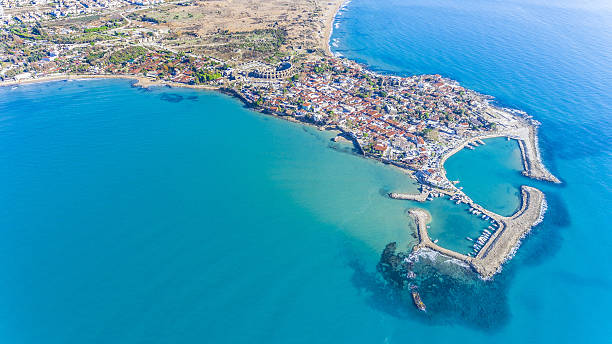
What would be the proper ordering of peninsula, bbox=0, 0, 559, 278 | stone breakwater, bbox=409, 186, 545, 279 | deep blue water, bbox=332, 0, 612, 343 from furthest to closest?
1. peninsula, bbox=0, 0, 559, 278
2. stone breakwater, bbox=409, 186, 545, 279
3. deep blue water, bbox=332, 0, 612, 343

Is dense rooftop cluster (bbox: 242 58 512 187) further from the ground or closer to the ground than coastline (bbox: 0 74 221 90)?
further from the ground

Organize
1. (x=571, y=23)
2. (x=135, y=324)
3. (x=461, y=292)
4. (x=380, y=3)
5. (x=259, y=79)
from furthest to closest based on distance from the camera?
1. (x=380, y=3)
2. (x=571, y=23)
3. (x=259, y=79)
4. (x=461, y=292)
5. (x=135, y=324)

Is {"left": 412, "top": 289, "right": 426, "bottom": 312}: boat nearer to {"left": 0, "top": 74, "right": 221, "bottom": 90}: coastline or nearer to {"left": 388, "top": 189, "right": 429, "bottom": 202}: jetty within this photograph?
{"left": 388, "top": 189, "right": 429, "bottom": 202}: jetty

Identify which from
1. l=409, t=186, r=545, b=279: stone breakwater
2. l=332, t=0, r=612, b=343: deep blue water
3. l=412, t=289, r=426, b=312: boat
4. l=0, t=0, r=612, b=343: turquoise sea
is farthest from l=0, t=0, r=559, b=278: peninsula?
l=412, t=289, r=426, b=312: boat

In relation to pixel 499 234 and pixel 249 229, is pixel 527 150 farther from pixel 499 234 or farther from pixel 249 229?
pixel 249 229

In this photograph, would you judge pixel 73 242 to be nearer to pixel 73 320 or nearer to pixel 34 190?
pixel 73 320

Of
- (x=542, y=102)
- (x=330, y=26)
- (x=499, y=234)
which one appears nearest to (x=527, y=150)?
(x=542, y=102)

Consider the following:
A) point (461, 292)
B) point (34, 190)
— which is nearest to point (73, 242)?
point (34, 190)
